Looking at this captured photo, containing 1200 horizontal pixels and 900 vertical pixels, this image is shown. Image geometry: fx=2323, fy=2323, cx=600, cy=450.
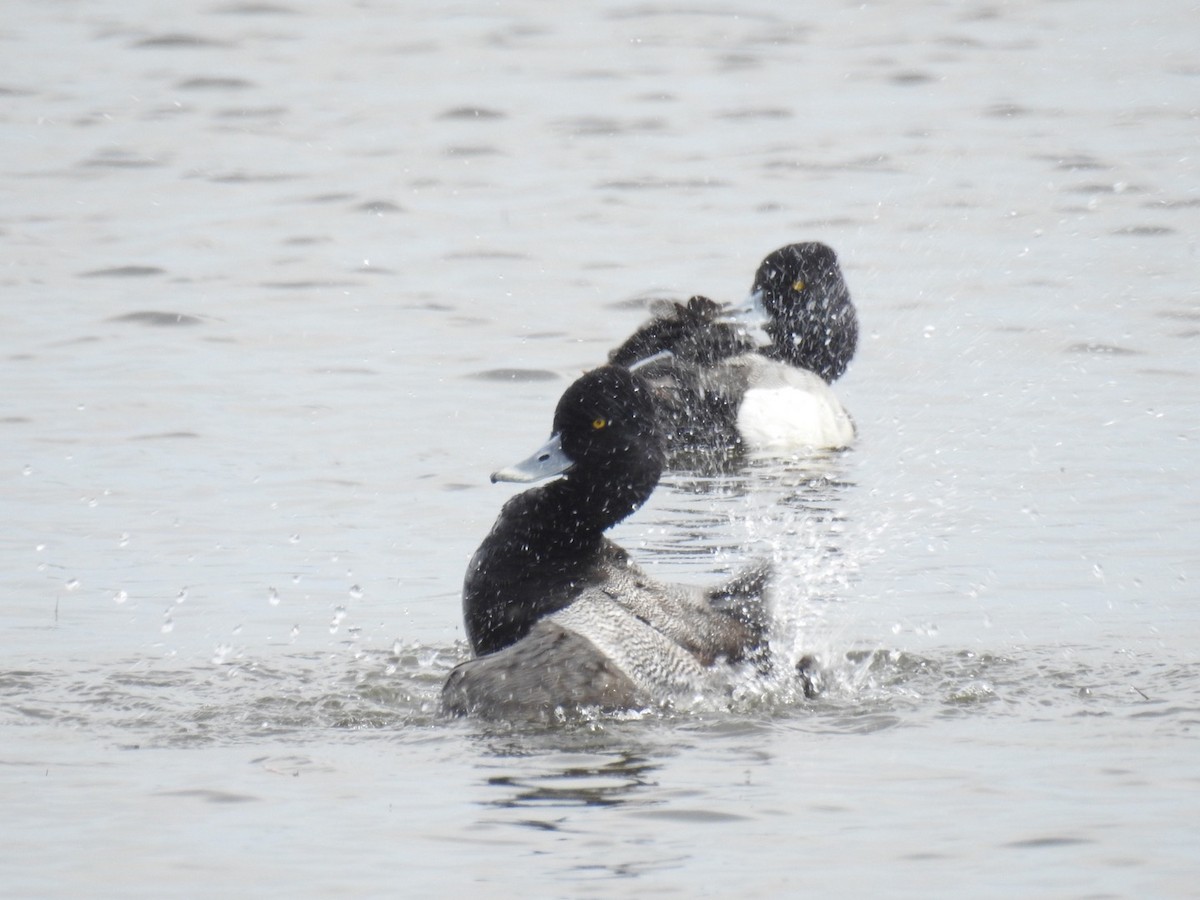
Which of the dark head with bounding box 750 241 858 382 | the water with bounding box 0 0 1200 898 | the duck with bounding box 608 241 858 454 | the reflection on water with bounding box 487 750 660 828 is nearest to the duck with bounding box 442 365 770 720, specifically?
the water with bounding box 0 0 1200 898

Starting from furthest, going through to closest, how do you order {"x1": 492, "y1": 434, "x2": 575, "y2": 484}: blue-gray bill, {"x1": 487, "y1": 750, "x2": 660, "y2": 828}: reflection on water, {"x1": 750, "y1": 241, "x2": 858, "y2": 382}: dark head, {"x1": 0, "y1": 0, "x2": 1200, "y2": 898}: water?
{"x1": 750, "y1": 241, "x2": 858, "y2": 382}: dark head, {"x1": 492, "y1": 434, "x2": 575, "y2": 484}: blue-gray bill, {"x1": 487, "y1": 750, "x2": 660, "y2": 828}: reflection on water, {"x1": 0, "y1": 0, "x2": 1200, "y2": 898}: water

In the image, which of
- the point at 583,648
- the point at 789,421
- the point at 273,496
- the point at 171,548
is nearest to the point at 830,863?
the point at 583,648

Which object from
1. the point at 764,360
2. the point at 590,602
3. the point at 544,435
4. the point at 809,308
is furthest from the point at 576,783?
the point at 809,308

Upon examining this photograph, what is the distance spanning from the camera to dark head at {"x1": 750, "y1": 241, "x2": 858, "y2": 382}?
42.3 feet

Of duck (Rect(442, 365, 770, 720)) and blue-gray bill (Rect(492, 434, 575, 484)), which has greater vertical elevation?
blue-gray bill (Rect(492, 434, 575, 484))

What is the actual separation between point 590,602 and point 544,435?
3.94 metres

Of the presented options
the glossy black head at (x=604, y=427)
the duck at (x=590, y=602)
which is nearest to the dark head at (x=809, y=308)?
the duck at (x=590, y=602)

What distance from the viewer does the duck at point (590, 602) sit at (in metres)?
6.78

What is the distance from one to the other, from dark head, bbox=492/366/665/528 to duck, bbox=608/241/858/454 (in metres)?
3.50

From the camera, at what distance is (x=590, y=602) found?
7211mm

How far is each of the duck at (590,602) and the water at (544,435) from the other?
15cm

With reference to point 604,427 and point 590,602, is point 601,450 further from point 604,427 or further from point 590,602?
point 590,602

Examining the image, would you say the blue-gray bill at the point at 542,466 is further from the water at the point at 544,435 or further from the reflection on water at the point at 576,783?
the reflection on water at the point at 576,783

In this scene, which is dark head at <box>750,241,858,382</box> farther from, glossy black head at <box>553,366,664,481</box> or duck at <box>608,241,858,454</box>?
Answer: glossy black head at <box>553,366,664,481</box>
